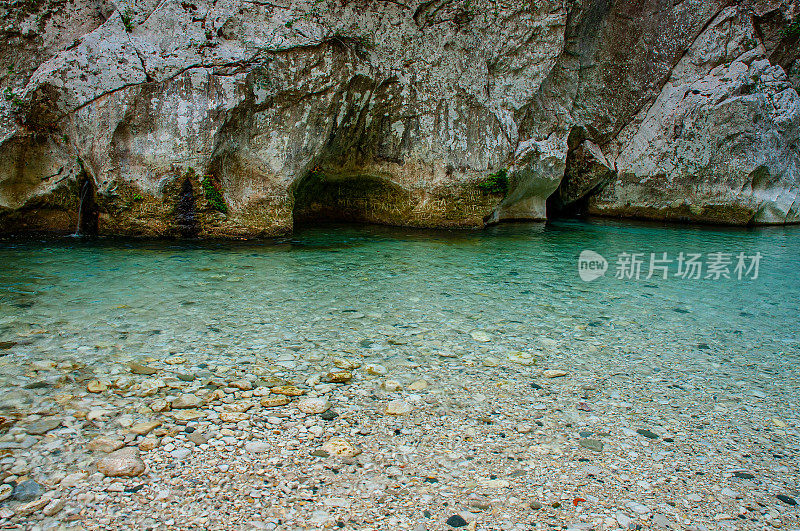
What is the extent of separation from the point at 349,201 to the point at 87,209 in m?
5.29

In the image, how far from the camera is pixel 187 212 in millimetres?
8625

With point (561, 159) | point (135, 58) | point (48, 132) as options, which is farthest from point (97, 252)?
point (561, 159)

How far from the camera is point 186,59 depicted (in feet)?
26.7

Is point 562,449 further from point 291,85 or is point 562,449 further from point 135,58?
point 135,58

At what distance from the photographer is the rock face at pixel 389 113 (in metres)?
8.02

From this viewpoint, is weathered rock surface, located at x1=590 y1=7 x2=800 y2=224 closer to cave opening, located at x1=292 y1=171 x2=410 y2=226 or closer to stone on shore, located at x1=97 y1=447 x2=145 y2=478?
cave opening, located at x1=292 y1=171 x2=410 y2=226

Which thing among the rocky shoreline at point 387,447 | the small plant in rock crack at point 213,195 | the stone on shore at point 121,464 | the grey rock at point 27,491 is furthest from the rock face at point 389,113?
the grey rock at point 27,491

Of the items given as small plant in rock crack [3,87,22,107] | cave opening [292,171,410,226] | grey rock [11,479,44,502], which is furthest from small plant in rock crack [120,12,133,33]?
grey rock [11,479,44,502]

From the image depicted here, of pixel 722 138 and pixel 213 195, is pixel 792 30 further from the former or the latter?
pixel 213 195

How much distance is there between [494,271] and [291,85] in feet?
16.0

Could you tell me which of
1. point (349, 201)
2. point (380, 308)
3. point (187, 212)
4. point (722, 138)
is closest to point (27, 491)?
point (380, 308)

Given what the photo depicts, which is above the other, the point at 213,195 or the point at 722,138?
the point at 722,138

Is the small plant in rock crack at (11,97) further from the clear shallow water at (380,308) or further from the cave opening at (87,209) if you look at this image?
the clear shallow water at (380,308)

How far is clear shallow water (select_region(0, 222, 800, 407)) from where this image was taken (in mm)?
4016
